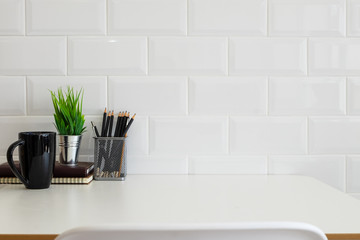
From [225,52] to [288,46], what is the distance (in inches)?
7.5

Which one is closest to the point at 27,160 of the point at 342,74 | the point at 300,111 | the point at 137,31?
the point at 137,31

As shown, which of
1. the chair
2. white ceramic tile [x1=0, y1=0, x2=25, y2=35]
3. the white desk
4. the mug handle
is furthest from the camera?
white ceramic tile [x1=0, y1=0, x2=25, y2=35]

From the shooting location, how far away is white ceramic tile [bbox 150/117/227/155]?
124 centimetres

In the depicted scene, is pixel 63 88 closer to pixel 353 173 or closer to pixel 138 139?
pixel 138 139

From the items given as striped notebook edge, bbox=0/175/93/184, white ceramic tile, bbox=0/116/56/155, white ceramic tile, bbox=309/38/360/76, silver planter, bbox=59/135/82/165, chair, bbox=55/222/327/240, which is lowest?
striped notebook edge, bbox=0/175/93/184

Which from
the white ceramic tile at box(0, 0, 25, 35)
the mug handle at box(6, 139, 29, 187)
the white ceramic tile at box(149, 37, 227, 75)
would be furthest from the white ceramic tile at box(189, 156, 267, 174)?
the white ceramic tile at box(0, 0, 25, 35)

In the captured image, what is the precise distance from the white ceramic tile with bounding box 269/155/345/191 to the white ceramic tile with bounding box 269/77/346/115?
139mm

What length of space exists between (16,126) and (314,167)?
35.5 inches

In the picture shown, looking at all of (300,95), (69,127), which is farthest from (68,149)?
(300,95)

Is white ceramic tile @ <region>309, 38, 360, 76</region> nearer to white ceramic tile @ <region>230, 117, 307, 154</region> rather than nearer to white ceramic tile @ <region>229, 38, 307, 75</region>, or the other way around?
white ceramic tile @ <region>229, 38, 307, 75</region>

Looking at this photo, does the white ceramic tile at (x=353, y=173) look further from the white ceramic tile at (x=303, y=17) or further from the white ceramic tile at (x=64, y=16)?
the white ceramic tile at (x=64, y=16)

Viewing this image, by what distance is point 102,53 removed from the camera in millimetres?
1226

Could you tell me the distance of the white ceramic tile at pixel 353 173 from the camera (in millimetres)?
1267

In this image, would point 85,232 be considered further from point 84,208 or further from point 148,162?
point 148,162
